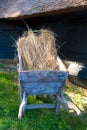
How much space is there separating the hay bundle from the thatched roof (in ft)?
2.45

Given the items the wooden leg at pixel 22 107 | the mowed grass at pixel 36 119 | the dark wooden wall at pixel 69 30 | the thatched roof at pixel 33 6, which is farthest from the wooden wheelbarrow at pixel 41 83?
the dark wooden wall at pixel 69 30

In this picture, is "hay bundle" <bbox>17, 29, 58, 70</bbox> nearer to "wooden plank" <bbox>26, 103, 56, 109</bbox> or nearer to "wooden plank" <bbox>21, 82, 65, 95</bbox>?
"wooden plank" <bbox>21, 82, 65, 95</bbox>

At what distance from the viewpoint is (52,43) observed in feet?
14.1

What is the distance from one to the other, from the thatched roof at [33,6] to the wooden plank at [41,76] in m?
1.43

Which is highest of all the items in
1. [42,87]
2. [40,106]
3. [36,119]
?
[42,87]

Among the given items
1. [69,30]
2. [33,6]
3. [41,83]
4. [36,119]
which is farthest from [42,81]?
[69,30]

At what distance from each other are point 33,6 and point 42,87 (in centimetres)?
251

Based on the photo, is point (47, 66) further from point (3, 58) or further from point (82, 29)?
point (3, 58)

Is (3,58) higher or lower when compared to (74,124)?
higher

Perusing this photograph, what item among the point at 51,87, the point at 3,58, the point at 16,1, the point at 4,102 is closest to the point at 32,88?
the point at 51,87

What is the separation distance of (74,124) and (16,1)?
4.04 metres

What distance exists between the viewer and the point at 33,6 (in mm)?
5449

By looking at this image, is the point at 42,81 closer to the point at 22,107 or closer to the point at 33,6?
the point at 22,107

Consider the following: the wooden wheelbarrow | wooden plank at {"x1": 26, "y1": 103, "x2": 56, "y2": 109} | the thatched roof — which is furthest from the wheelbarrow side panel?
the thatched roof
